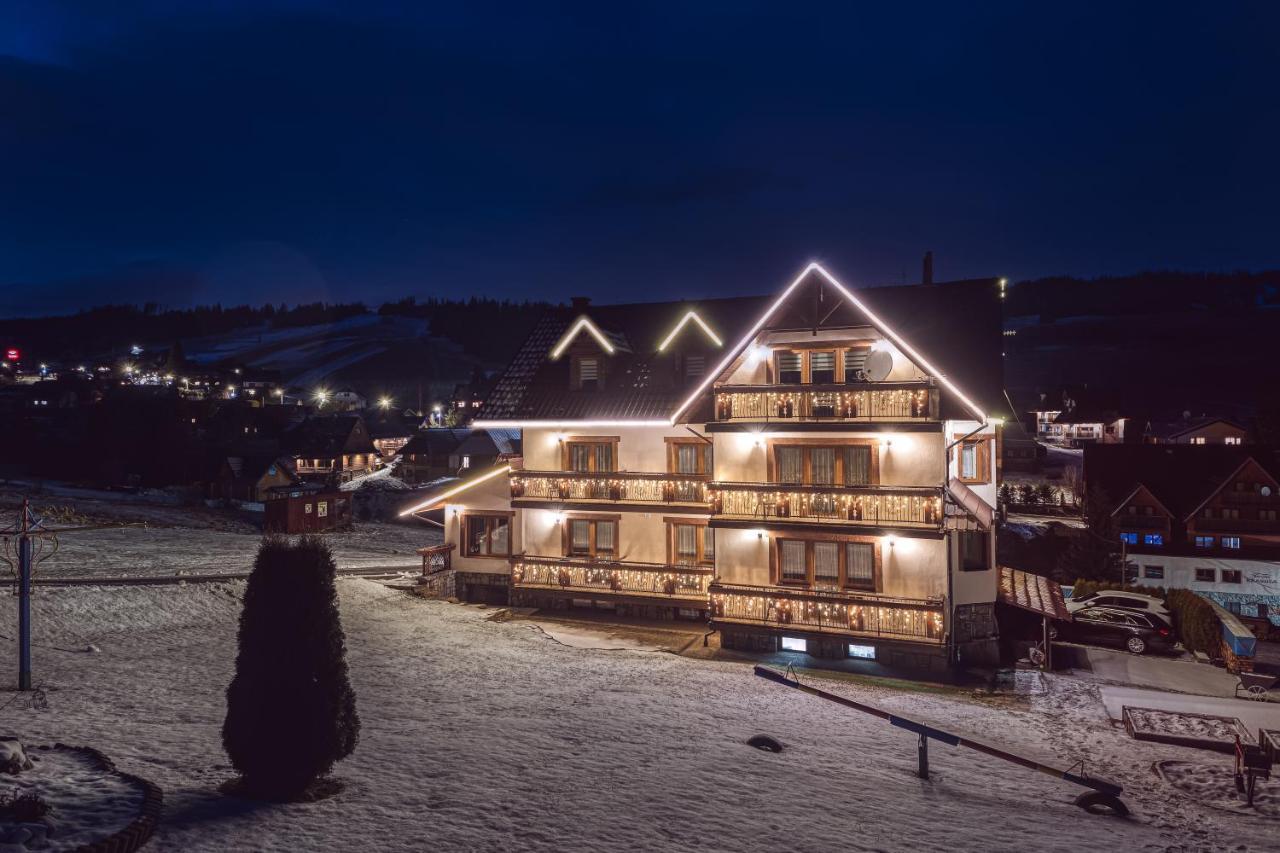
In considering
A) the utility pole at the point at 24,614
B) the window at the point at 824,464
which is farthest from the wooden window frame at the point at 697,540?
the utility pole at the point at 24,614

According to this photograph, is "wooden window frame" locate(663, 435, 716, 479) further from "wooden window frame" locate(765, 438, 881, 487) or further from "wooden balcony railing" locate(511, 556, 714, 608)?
"wooden balcony railing" locate(511, 556, 714, 608)

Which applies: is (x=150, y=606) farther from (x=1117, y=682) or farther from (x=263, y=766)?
(x=1117, y=682)

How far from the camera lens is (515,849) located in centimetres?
1026

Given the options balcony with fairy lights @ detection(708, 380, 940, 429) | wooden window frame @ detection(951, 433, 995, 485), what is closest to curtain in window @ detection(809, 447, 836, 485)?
balcony with fairy lights @ detection(708, 380, 940, 429)

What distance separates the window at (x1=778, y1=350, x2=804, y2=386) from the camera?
2545 cm

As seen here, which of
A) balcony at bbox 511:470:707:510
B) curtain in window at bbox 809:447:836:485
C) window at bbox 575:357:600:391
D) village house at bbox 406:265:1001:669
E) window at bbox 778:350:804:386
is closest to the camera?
village house at bbox 406:265:1001:669

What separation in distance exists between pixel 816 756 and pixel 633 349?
63.4 feet

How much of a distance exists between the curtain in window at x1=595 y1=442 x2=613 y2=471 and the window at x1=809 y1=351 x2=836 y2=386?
8.11 m

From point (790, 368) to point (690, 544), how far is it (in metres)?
7.43

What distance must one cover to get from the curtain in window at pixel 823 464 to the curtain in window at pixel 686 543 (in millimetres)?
5397

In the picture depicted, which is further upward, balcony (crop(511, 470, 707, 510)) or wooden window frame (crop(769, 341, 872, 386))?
wooden window frame (crop(769, 341, 872, 386))

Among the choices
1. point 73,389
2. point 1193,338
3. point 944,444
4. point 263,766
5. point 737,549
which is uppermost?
point 1193,338

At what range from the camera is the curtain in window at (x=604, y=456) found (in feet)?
96.5

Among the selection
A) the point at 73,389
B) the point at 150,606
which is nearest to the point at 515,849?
the point at 150,606
